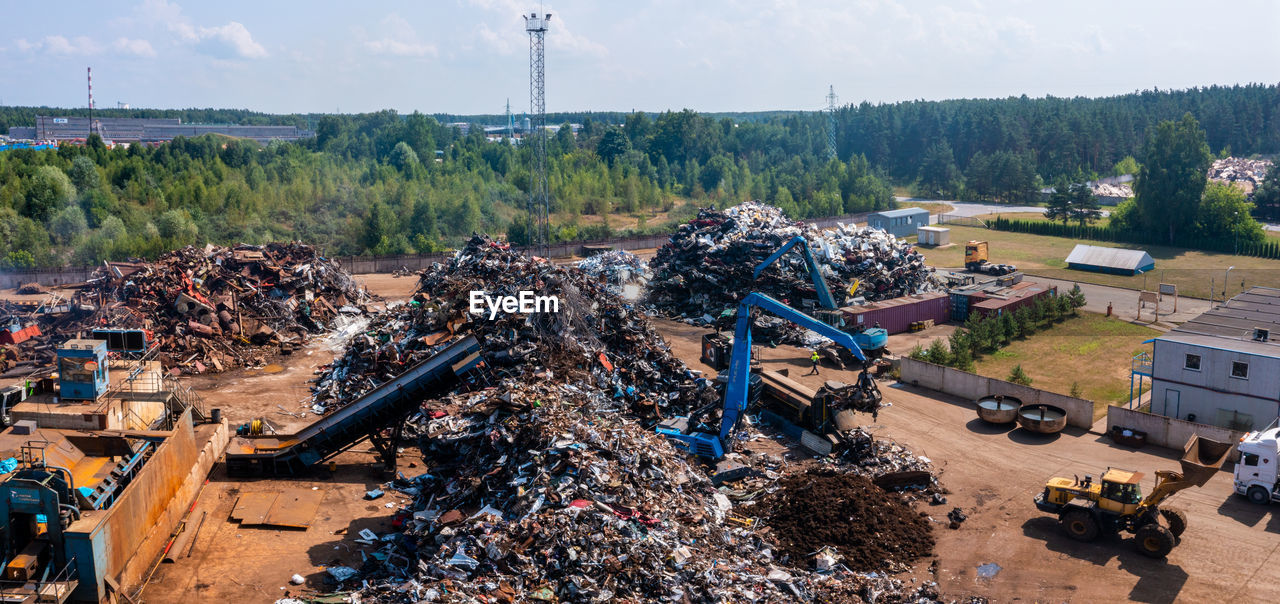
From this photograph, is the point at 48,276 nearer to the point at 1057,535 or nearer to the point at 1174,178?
the point at 1057,535

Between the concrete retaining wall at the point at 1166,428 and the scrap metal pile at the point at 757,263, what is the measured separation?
16.5 meters

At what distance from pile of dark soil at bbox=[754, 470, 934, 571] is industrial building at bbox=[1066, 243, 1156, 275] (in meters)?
39.3

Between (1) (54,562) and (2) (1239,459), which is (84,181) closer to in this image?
(1) (54,562)

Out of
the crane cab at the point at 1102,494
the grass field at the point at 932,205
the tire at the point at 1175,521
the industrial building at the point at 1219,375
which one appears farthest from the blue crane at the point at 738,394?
the grass field at the point at 932,205

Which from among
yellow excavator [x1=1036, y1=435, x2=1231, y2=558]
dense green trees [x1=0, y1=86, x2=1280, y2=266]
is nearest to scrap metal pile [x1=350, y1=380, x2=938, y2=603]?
yellow excavator [x1=1036, y1=435, x2=1231, y2=558]

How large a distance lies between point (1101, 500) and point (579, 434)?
11.3m

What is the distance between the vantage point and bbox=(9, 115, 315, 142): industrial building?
6280 inches

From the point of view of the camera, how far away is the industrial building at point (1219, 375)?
24016 millimetres

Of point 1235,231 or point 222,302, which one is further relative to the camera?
point 1235,231

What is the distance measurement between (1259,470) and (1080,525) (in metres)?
5.38

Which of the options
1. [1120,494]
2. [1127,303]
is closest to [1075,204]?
[1127,303]

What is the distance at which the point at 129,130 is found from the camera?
582 feet

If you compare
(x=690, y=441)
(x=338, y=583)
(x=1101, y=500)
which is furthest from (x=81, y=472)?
(x=1101, y=500)

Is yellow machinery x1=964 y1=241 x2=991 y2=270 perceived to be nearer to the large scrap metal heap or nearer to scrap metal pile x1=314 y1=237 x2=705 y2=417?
scrap metal pile x1=314 y1=237 x2=705 y2=417
